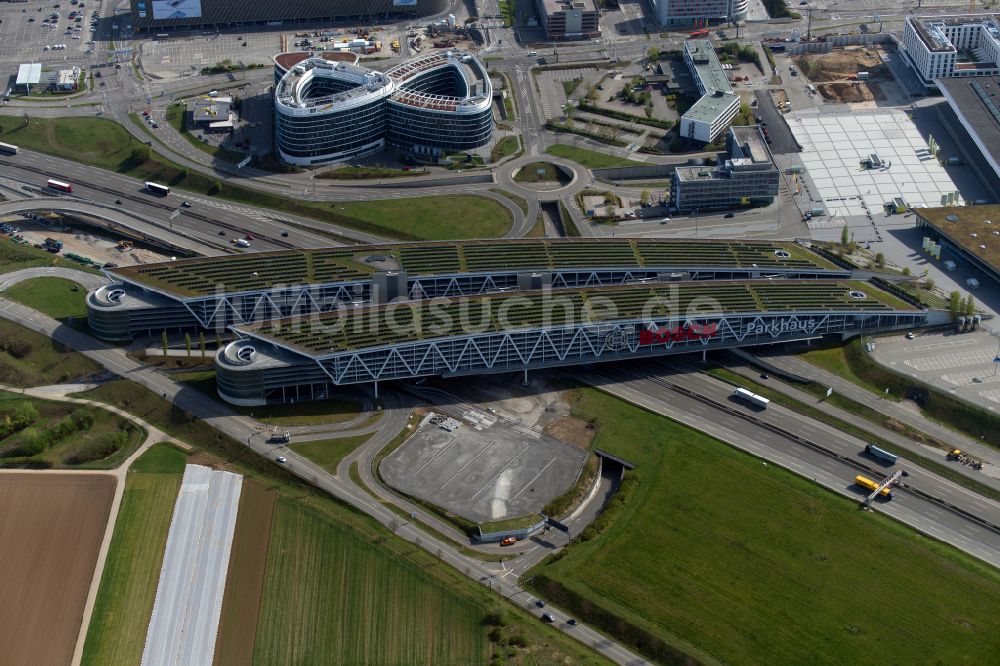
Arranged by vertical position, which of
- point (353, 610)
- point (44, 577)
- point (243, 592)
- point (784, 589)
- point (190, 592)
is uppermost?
point (784, 589)

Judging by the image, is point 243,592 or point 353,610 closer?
point 353,610

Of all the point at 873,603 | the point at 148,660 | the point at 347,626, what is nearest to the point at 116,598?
the point at 148,660

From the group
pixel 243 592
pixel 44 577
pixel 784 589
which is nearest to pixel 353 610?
pixel 243 592

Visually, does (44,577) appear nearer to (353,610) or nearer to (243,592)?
(243,592)

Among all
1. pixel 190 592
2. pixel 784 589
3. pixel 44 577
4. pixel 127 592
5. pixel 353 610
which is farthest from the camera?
pixel 44 577

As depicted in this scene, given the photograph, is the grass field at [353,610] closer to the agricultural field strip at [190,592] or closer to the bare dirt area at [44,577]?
the agricultural field strip at [190,592]

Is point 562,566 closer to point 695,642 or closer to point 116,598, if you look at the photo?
point 695,642

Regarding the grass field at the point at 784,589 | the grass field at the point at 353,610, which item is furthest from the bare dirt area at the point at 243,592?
the grass field at the point at 784,589

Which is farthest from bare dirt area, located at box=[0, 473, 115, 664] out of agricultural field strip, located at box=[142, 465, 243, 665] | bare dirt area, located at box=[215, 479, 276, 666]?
bare dirt area, located at box=[215, 479, 276, 666]
